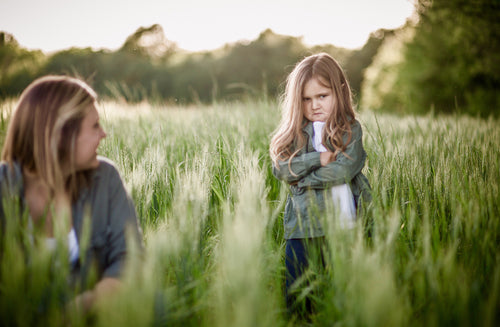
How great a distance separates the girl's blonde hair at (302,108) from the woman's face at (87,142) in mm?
883

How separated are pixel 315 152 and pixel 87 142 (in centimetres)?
101

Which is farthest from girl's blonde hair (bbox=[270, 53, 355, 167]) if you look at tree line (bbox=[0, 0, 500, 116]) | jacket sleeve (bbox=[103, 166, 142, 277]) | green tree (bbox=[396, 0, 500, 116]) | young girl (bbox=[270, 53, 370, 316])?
green tree (bbox=[396, 0, 500, 116])

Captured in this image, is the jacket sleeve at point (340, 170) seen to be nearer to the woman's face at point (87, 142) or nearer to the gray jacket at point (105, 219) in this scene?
the gray jacket at point (105, 219)

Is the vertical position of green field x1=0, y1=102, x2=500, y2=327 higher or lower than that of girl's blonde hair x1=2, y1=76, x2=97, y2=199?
lower

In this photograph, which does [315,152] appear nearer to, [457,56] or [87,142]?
[87,142]

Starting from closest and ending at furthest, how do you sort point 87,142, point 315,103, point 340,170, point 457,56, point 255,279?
point 255,279
point 87,142
point 340,170
point 315,103
point 457,56

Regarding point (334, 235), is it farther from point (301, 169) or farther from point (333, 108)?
point (333, 108)

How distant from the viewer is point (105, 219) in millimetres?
1062

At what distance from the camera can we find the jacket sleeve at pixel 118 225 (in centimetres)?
103

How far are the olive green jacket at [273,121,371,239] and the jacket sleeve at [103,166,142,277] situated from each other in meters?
0.73

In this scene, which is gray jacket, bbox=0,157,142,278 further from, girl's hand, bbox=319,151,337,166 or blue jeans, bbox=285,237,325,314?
girl's hand, bbox=319,151,337,166

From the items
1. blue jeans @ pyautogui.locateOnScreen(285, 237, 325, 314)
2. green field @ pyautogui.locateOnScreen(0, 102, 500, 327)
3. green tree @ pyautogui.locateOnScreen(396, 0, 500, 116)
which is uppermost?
green tree @ pyautogui.locateOnScreen(396, 0, 500, 116)

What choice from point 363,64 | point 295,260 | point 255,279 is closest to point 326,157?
point 295,260

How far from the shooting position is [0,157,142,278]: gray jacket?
103cm
